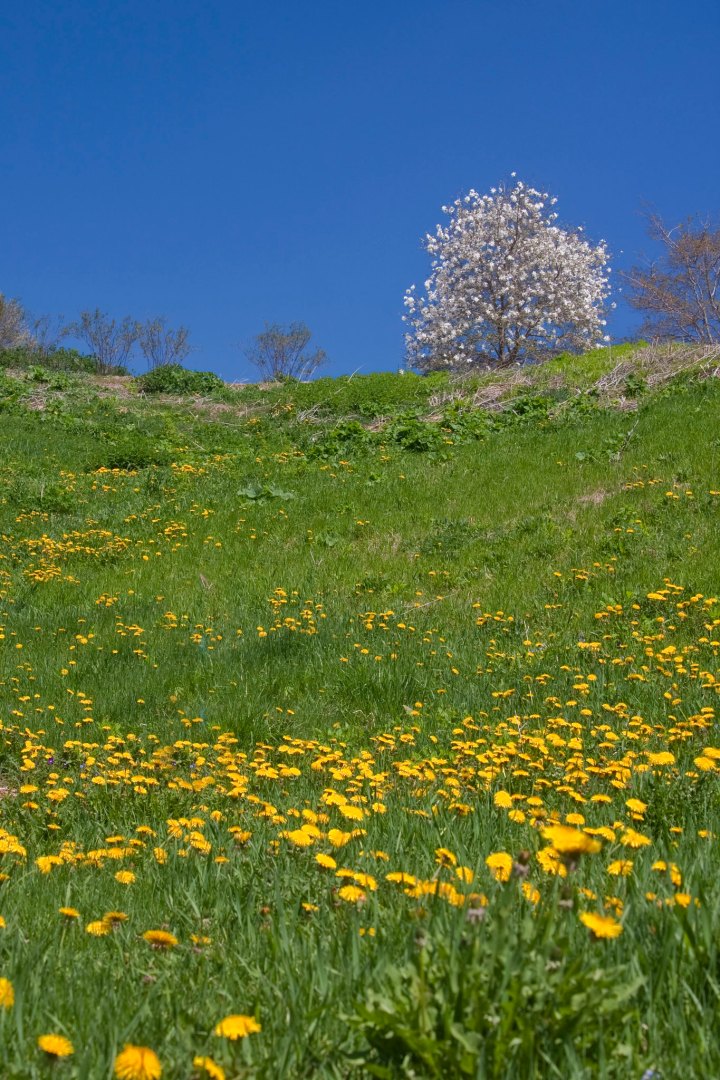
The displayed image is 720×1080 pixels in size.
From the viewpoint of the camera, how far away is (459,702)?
6.34m

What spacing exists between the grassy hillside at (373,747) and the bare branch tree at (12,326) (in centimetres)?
4099

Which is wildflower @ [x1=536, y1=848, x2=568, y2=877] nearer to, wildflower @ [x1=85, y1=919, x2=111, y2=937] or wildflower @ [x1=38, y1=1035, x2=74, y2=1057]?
wildflower @ [x1=85, y1=919, x2=111, y2=937]

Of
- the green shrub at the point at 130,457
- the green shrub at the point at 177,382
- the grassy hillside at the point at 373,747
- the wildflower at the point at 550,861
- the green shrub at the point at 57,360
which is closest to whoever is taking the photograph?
the grassy hillside at the point at 373,747

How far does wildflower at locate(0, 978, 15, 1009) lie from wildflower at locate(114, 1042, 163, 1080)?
405 mm

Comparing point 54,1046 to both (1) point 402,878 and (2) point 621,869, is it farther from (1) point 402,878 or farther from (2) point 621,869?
(2) point 621,869

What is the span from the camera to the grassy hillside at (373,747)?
1.62 m

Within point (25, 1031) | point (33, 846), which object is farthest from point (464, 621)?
point (25, 1031)

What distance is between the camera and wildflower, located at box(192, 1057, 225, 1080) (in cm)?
142

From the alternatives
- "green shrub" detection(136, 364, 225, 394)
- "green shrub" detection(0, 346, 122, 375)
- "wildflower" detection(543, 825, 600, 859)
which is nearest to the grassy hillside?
"wildflower" detection(543, 825, 600, 859)

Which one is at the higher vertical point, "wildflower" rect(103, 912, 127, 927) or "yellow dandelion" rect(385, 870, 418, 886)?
"yellow dandelion" rect(385, 870, 418, 886)

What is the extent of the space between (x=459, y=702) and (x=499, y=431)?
11508 millimetres

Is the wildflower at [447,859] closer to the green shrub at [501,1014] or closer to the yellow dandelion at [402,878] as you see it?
the yellow dandelion at [402,878]

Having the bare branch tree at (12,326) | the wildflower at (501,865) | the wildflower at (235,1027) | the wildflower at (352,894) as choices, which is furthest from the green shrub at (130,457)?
the bare branch tree at (12,326)

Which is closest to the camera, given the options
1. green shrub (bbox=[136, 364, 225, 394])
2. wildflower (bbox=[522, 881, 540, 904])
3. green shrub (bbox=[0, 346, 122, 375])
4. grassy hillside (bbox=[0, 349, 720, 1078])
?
grassy hillside (bbox=[0, 349, 720, 1078])
